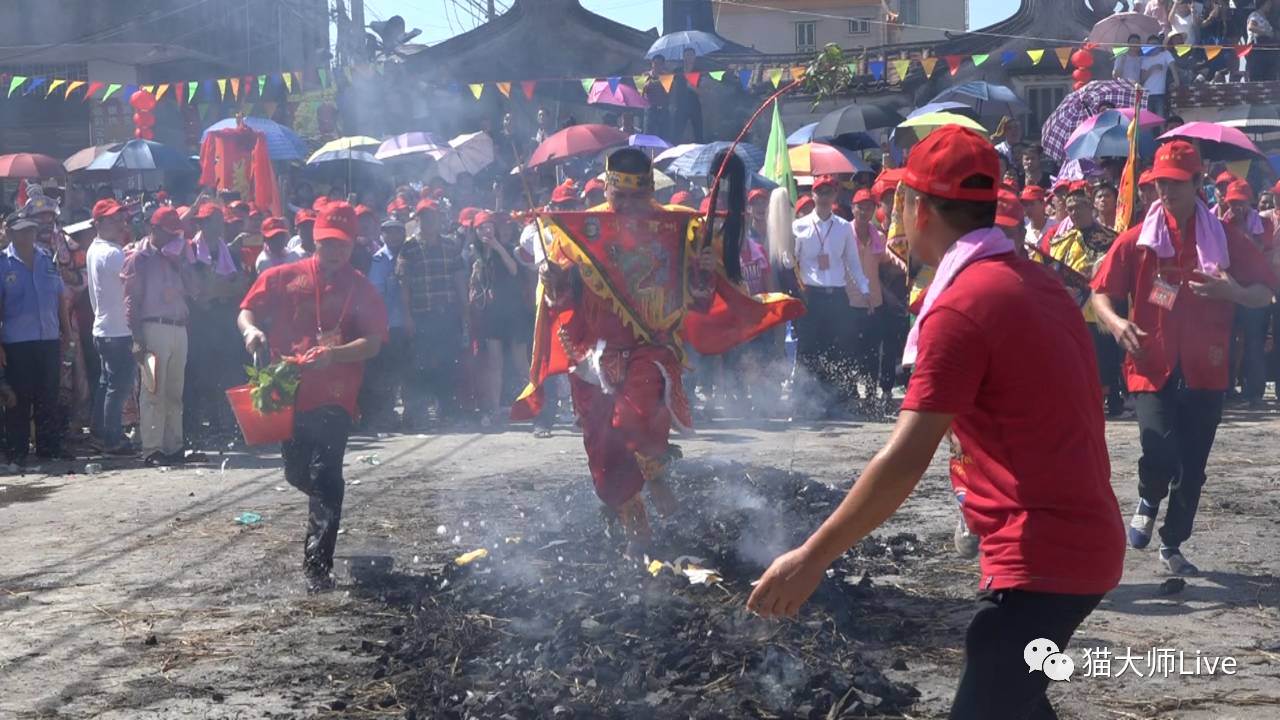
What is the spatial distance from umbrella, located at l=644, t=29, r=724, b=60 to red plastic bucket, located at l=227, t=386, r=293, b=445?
16.4 m

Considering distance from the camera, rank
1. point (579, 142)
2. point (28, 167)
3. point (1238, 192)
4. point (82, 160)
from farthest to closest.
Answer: point (82, 160) < point (28, 167) < point (579, 142) < point (1238, 192)

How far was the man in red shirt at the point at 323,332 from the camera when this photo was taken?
7789 mm

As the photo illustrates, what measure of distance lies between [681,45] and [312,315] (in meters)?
17.0

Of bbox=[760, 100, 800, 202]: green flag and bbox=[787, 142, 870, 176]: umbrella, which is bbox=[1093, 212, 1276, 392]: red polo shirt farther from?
bbox=[787, 142, 870, 176]: umbrella

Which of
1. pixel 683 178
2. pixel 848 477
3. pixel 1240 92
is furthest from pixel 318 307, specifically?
pixel 1240 92

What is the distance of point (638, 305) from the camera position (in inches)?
318

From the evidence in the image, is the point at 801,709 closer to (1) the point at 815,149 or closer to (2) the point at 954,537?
(2) the point at 954,537

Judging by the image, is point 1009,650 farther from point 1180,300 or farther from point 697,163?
point 697,163

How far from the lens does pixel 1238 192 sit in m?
13.4

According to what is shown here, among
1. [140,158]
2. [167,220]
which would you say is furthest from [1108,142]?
[140,158]

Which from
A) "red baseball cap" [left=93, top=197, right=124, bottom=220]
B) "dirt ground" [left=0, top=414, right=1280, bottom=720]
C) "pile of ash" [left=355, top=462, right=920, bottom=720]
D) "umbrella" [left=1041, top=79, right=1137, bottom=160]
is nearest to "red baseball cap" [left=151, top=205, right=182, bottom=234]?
"red baseball cap" [left=93, top=197, right=124, bottom=220]

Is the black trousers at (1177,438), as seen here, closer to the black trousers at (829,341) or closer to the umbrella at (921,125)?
the umbrella at (921,125)

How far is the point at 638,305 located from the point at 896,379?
8.23 meters

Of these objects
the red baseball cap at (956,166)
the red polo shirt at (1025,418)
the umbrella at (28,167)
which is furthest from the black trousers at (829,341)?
the umbrella at (28,167)
